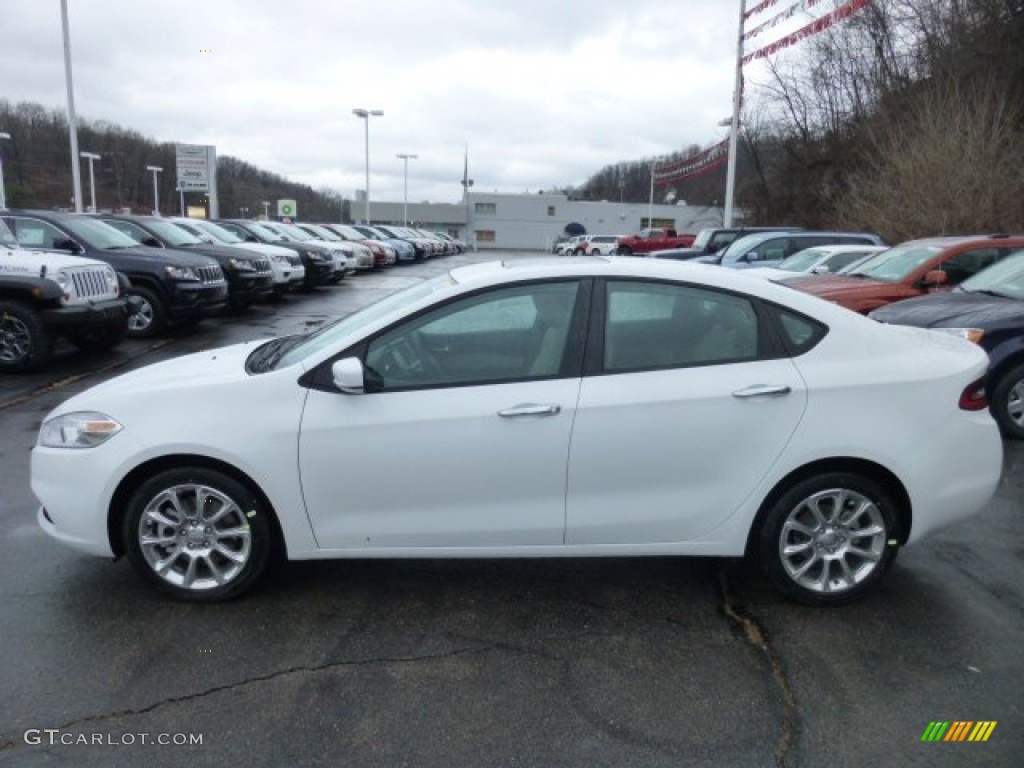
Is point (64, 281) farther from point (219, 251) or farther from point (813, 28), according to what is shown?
point (813, 28)

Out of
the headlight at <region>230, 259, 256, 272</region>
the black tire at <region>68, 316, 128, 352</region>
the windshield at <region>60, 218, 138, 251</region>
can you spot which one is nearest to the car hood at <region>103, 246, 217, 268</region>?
the windshield at <region>60, 218, 138, 251</region>

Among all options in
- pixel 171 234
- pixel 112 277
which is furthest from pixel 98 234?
pixel 171 234

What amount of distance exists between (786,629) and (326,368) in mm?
2329

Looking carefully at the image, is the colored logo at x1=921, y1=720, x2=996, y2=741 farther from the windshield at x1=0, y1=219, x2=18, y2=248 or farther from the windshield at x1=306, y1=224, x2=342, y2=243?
the windshield at x1=306, y1=224, x2=342, y2=243

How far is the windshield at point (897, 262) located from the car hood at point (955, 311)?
6.42ft

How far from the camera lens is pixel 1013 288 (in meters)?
7.36

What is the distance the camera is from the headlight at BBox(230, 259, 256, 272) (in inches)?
556

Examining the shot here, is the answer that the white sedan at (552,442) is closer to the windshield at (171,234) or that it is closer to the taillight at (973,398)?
the taillight at (973,398)

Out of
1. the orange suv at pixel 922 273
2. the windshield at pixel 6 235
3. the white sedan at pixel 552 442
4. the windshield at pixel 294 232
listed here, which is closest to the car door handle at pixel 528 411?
the white sedan at pixel 552 442

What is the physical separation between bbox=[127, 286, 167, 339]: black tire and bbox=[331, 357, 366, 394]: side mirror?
362 inches

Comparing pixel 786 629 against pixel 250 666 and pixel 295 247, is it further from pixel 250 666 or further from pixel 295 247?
pixel 295 247

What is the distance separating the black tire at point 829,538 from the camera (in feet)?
12.1

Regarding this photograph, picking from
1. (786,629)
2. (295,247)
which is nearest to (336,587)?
(786,629)

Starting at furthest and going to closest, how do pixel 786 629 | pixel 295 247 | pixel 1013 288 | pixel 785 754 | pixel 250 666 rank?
pixel 295 247 < pixel 1013 288 < pixel 786 629 < pixel 250 666 < pixel 785 754
